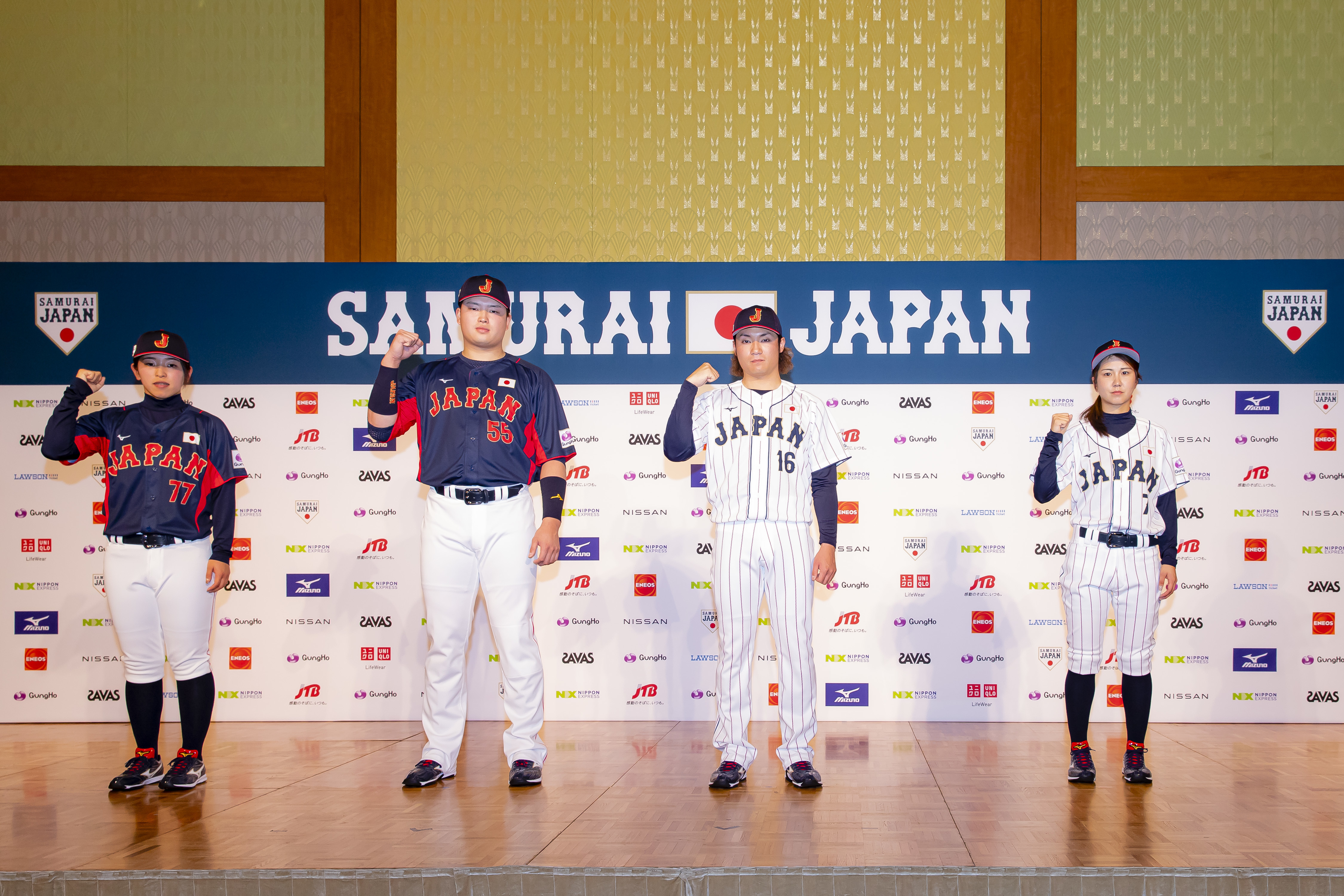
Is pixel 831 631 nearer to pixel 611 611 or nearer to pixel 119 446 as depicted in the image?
pixel 611 611

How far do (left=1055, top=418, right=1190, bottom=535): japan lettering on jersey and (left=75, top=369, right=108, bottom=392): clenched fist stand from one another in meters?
4.27

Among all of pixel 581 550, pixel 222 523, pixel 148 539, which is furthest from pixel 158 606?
pixel 581 550

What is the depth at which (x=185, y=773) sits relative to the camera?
374 centimetres

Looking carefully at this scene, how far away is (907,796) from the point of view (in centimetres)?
358

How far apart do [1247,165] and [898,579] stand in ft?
11.2

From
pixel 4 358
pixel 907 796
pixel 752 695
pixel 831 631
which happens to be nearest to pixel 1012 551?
pixel 831 631

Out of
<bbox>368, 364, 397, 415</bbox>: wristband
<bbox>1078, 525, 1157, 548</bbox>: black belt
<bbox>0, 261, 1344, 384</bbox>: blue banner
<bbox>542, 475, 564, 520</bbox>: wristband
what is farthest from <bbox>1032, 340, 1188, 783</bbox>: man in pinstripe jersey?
<bbox>368, 364, 397, 415</bbox>: wristband

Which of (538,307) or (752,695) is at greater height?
(538,307)

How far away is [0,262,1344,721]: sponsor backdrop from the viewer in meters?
5.18

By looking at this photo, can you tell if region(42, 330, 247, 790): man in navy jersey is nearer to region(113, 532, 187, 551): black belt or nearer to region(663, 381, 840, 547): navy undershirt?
Answer: region(113, 532, 187, 551): black belt

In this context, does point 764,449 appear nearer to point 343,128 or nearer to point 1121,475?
point 1121,475

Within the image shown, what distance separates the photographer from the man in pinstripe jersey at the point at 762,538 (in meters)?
3.69

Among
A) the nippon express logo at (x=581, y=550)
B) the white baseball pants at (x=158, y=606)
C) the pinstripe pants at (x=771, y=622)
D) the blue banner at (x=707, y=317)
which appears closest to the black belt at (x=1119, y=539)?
the pinstripe pants at (x=771, y=622)

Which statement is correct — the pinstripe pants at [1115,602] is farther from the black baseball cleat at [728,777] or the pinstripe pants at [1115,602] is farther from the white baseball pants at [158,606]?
the white baseball pants at [158,606]
